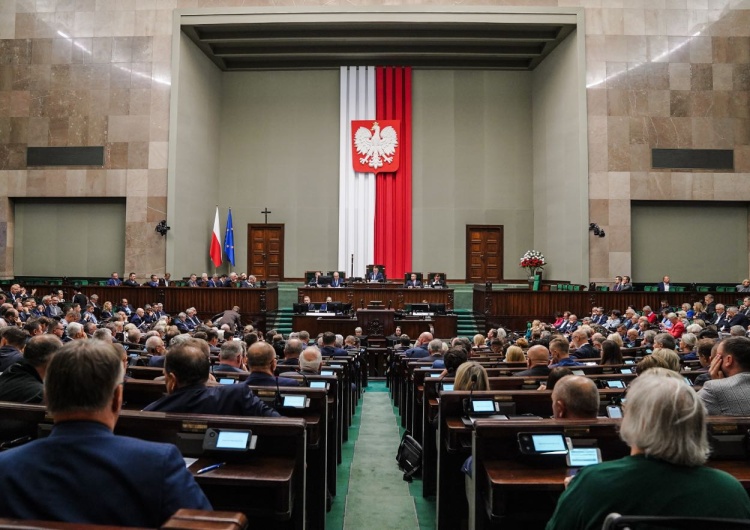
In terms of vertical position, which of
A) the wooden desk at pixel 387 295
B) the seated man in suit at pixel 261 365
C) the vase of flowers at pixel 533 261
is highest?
the vase of flowers at pixel 533 261

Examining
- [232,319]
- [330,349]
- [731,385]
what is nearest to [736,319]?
[330,349]

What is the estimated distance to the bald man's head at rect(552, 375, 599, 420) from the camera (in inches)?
93.0

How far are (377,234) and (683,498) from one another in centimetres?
1685

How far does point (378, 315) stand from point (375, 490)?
302 inches

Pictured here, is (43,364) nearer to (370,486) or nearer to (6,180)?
(370,486)

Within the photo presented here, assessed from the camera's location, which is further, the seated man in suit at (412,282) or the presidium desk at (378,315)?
the seated man in suit at (412,282)

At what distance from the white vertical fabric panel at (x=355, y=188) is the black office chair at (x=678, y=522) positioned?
55.3ft

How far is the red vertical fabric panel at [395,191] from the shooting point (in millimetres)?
18031

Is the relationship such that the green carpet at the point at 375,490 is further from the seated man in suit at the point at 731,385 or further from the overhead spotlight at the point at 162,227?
the overhead spotlight at the point at 162,227

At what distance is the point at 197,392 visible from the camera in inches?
107

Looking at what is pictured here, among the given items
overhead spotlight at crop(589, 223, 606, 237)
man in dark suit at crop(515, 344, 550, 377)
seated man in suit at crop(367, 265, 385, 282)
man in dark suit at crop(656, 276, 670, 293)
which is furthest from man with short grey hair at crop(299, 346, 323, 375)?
overhead spotlight at crop(589, 223, 606, 237)

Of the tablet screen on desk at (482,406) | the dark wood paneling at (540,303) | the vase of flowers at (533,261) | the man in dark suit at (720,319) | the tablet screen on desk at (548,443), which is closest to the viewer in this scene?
the tablet screen on desk at (548,443)

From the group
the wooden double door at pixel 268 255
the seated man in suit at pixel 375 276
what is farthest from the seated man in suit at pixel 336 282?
the wooden double door at pixel 268 255

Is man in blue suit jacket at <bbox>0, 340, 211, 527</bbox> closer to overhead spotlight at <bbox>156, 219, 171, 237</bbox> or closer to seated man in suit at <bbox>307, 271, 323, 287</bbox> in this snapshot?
seated man in suit at <bbox>307, 271, 323, 287</bbox>
